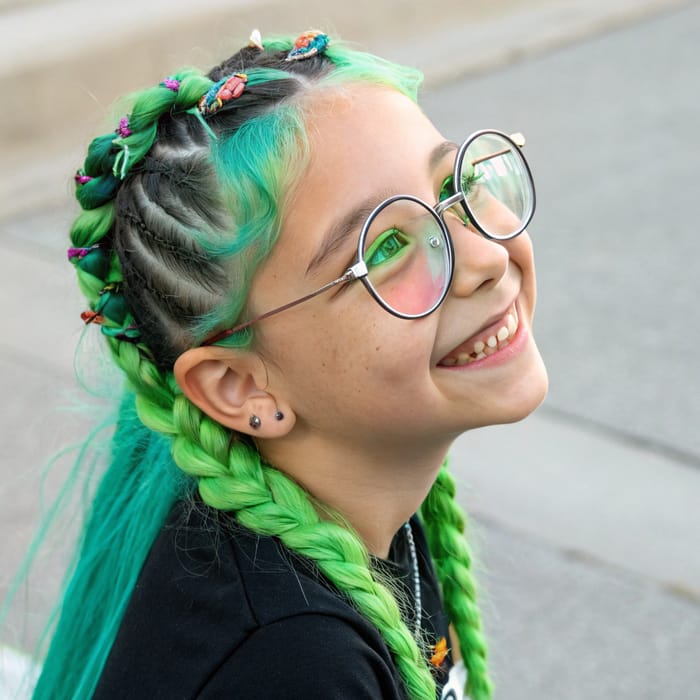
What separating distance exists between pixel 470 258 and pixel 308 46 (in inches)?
16.6

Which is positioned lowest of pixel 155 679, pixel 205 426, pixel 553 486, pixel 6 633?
pixel 553 486

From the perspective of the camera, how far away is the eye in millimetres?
1601

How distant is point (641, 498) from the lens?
11.2 ft

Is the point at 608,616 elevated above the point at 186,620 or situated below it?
below

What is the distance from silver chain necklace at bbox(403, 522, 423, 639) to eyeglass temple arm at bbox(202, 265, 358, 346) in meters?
0.52

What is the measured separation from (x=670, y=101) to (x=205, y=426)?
5410 mm

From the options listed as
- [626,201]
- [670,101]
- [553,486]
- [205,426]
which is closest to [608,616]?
[553,486]

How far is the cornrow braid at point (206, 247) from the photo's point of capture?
1.64 m

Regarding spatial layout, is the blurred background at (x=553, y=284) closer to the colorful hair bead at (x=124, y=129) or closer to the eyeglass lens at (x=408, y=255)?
the colorful hair bead at (x=124, y=129)

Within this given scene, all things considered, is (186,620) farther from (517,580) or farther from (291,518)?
(517,580)

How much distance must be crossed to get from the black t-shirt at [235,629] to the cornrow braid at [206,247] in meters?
0.05

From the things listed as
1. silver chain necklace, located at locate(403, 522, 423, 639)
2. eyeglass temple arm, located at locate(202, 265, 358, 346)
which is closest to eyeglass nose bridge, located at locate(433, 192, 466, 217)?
eyeglass temple arm, located at locate(202, 265, 358, 346)

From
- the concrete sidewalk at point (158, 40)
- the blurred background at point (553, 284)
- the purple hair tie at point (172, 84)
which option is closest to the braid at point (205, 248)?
the purple hair tie at point (172, 84)

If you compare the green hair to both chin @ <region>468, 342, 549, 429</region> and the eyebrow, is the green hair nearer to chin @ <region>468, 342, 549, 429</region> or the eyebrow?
the eyebrow
